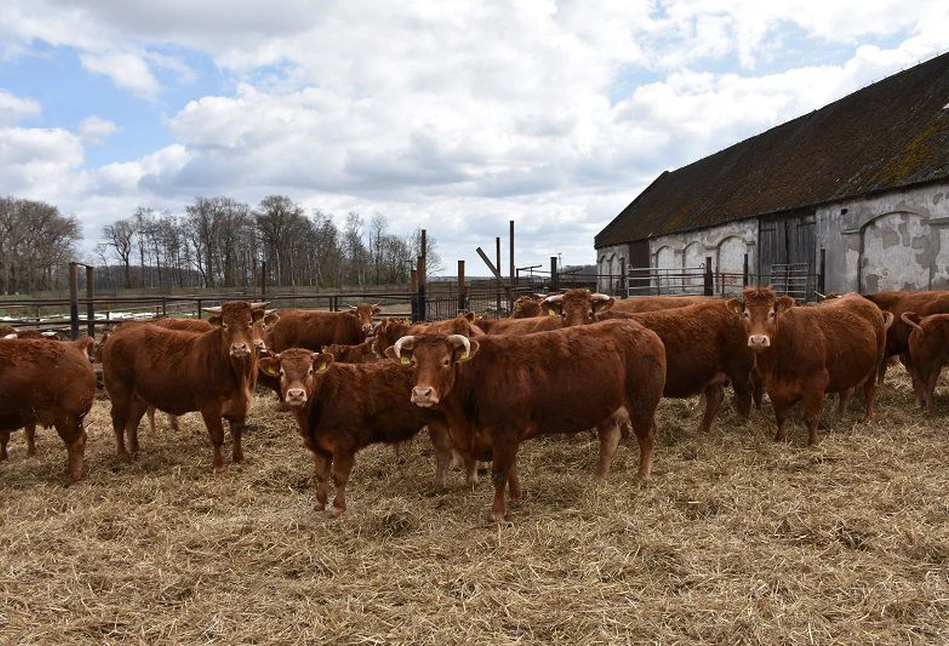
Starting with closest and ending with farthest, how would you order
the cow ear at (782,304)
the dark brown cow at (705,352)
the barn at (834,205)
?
1. the cow ear at (782,304)
2. the dark brown cow at (705,352)
3. the barn at (834,205)

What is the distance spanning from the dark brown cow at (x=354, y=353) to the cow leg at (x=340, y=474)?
2522 millimetres

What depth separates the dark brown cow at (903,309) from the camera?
9016 mm

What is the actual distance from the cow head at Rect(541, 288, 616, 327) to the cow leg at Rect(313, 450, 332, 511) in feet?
11.5

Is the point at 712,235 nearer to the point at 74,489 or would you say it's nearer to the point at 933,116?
the point at 933,116

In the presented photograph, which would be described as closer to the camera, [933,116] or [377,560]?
[377,560]

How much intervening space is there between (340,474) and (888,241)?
16618mm

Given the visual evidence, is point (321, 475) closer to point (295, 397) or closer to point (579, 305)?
point (295, 397)

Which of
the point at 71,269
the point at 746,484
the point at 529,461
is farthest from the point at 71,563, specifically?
the point at 71,269

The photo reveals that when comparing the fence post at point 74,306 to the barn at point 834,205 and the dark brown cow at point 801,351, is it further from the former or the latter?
the barn at point 834,205

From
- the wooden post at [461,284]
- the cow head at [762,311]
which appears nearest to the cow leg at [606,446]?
the cow head at [762,311]

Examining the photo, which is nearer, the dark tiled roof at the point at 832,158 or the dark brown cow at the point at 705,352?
the dark brown cow at the point at 705,352

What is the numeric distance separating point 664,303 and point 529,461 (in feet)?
14.1

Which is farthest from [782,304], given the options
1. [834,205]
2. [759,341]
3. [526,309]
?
[834,205]

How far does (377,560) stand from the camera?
4402 millimetres
